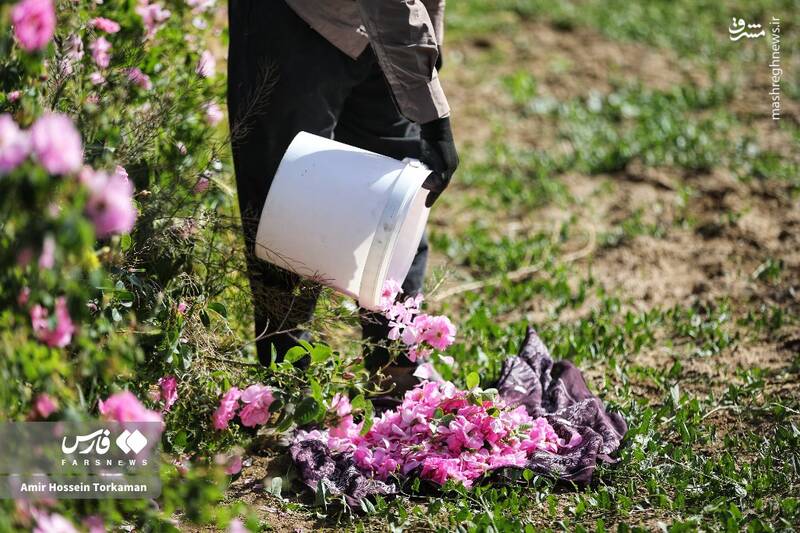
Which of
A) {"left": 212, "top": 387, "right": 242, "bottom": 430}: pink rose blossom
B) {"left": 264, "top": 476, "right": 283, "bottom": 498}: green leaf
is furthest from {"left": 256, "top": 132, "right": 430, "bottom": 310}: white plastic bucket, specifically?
{"left": 264, "top": 476, "right": 283, "bottom": 498}: green leaf

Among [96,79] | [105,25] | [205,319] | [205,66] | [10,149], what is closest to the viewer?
[10,149]

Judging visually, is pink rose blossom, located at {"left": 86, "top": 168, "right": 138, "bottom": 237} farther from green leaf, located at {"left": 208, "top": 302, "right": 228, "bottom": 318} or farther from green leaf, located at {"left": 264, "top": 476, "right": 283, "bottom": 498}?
green leaf, located at {"left": 264, "top": 476, "right": 283, "bottom": 498}

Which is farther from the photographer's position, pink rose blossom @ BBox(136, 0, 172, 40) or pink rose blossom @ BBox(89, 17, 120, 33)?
pink rose blossom @ BBox(136, 0, 172, 40)

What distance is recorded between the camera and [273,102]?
8.57 feet

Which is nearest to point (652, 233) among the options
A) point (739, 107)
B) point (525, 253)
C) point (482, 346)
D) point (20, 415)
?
point (525, 253)

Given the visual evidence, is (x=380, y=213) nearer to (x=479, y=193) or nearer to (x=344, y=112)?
(x=344, y=112)

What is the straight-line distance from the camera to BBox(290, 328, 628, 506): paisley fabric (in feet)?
8.15

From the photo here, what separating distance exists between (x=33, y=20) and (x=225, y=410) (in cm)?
115

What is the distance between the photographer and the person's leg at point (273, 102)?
257 centimetres

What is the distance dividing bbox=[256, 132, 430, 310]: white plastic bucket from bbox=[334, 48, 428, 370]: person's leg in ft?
1.06

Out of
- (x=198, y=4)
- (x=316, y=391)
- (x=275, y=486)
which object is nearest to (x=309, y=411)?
(x=316, y=391)

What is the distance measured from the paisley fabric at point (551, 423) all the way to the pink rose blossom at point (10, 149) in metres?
1.27

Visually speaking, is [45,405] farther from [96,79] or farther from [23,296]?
[96,79]

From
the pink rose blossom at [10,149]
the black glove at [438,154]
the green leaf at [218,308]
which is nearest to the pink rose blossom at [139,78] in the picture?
the green leaf at [218,308]
